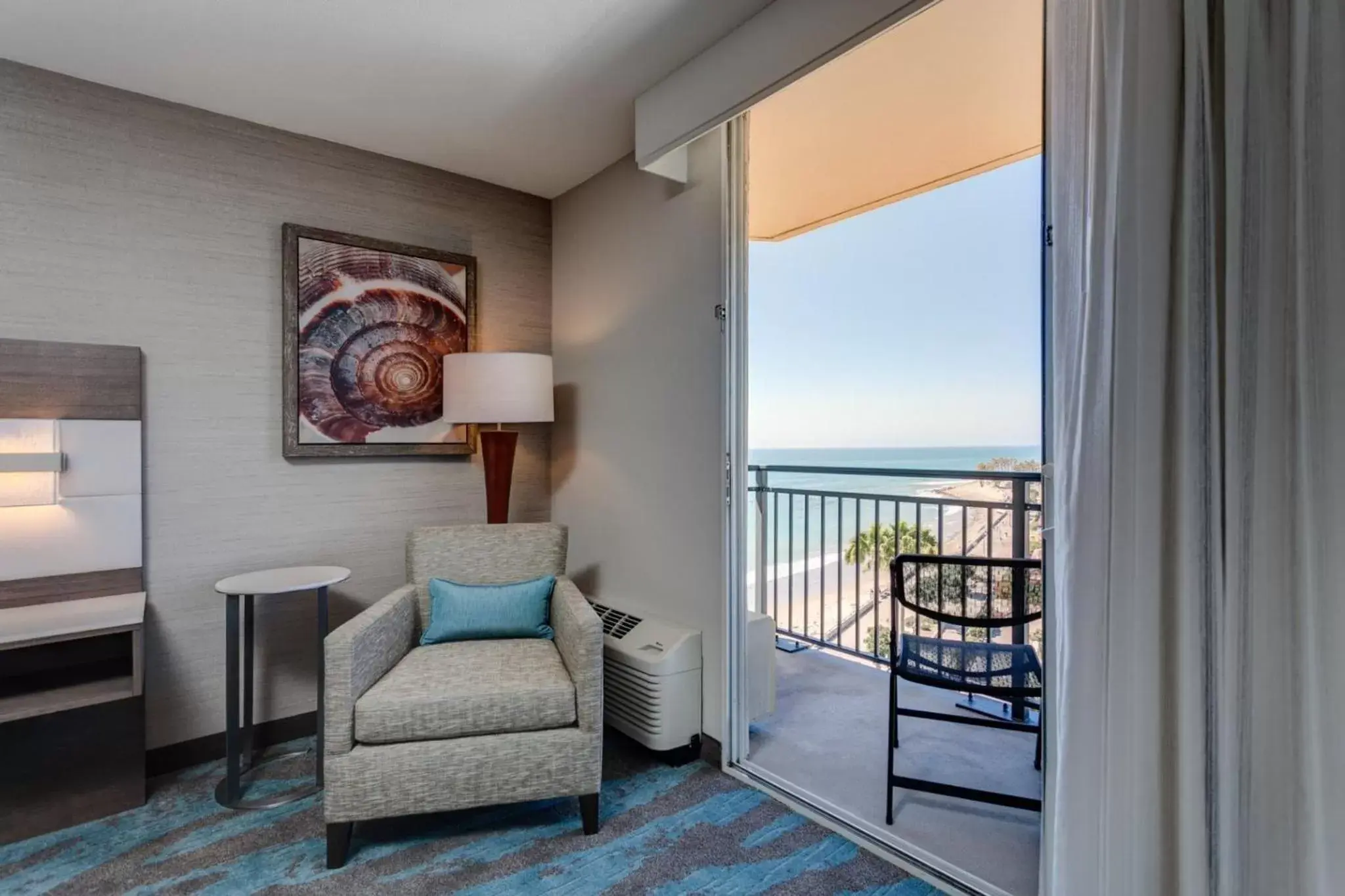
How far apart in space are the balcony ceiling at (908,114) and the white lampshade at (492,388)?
136cm

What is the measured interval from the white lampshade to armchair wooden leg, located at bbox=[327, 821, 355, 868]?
4.71 ft

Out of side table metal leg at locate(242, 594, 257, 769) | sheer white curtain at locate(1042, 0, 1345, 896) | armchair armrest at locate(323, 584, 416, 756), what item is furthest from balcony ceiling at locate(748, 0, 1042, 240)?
side table metal leg at locate(242, 594, 257, 769)

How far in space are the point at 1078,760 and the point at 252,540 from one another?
2.76 m

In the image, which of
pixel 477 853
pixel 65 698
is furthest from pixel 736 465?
pixel 65 698

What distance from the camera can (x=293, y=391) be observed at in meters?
2.62

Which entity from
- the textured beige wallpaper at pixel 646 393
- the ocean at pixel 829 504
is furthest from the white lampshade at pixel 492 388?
the ocean at pixel 829 504

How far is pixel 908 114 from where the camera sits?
8.01ft

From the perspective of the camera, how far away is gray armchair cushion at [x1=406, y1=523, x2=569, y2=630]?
253 cm

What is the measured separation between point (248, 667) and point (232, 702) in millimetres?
299

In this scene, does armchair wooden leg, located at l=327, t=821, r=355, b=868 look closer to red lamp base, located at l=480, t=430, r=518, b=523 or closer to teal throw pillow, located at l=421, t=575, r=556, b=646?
teal throw pillow, located at l=421, t=575, r=556, b=646

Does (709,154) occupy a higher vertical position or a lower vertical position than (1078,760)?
higher

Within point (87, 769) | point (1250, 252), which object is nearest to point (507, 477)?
point (87, 769)

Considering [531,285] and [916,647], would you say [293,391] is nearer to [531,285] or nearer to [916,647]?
[531,285]

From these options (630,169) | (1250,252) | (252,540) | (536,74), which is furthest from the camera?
(630,169)
